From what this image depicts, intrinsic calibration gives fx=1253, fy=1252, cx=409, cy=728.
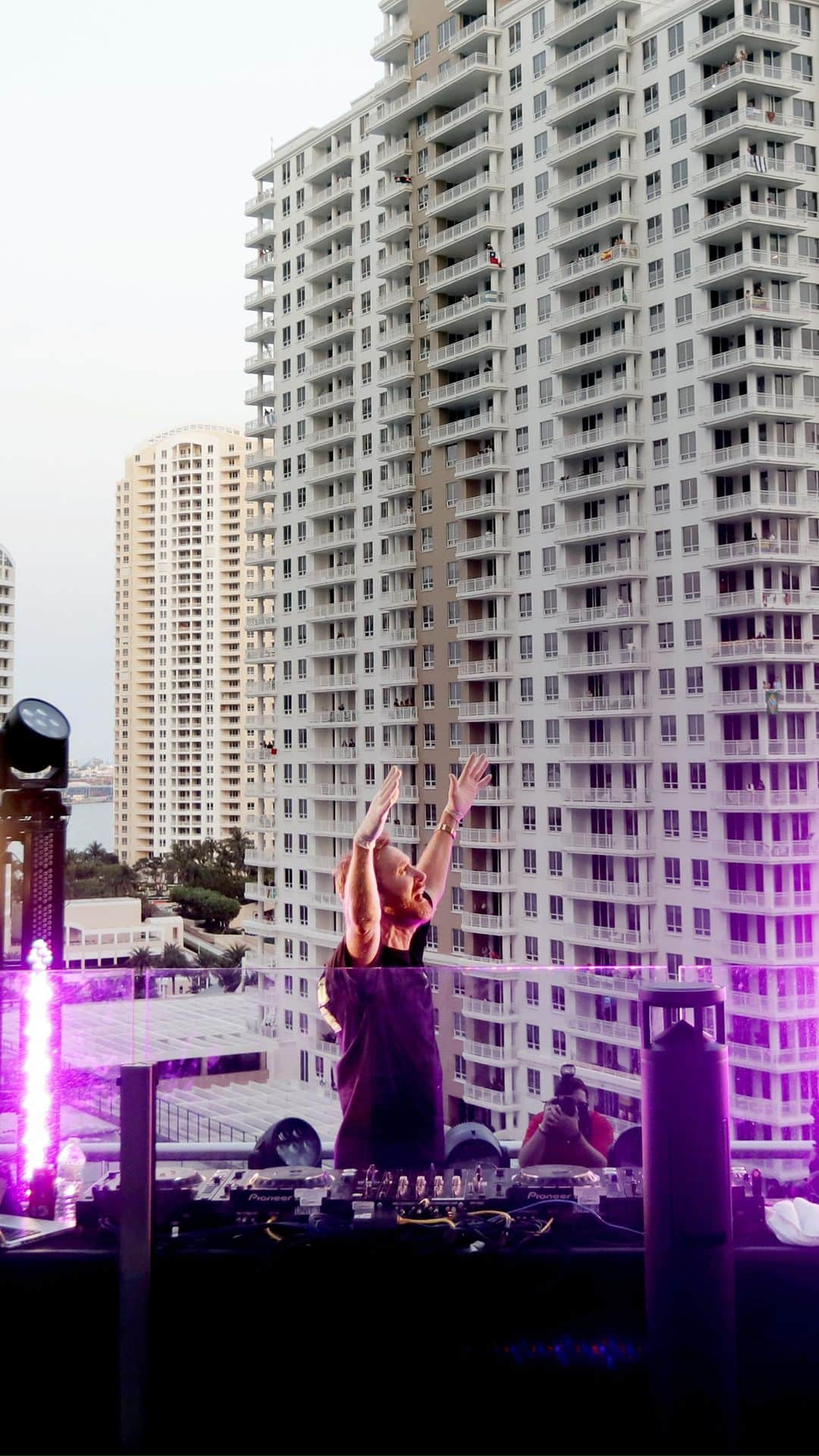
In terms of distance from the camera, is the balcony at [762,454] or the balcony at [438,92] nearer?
the balcony at [762,454]

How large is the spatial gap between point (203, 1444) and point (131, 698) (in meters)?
9.75

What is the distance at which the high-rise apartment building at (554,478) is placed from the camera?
8.49m

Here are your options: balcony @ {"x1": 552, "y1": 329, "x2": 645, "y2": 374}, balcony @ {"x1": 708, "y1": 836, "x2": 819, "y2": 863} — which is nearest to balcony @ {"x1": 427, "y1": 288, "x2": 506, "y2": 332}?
balcony @ {"x1": 552, "y1": 329, "x2": 645, "y2": 374}

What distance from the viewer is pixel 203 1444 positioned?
1.79 metres

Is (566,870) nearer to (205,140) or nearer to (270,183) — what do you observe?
(205,140)

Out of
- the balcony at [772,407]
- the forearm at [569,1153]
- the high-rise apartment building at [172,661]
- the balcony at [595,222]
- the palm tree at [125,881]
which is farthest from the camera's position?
the high-rise apartment building at [172,661]

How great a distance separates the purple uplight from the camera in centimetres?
201

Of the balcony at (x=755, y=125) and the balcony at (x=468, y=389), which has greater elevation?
the balcony at (x=755, y=125)

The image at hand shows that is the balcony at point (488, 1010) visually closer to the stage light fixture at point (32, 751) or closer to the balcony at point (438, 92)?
the stage light fixture at point (32, 751)

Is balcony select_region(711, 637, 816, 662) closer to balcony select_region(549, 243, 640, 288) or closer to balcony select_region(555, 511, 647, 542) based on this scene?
balcony select_region(555, 511, 647, 542)

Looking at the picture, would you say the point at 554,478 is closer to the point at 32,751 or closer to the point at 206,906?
the point at 206,906

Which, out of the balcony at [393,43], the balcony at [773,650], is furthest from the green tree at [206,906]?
the balcony at [393,43]

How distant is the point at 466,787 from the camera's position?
3533mm

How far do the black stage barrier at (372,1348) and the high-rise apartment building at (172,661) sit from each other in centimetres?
922
